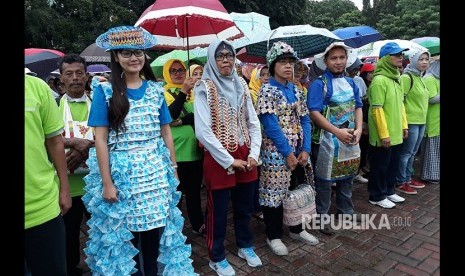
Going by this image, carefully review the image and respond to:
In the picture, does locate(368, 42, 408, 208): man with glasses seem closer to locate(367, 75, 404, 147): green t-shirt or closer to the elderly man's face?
locate(367, 75, 404, 147): green t-shirt

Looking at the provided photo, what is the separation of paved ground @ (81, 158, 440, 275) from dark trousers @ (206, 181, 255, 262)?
0.83 ft

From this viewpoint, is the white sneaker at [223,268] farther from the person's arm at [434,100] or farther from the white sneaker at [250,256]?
the person's arm at [434,100]

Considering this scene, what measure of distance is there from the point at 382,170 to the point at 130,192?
3470 mm

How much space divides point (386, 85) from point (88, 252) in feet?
12.4

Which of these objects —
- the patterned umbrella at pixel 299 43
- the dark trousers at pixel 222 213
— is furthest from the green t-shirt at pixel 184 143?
the patterned umbrella at pixel 299 43

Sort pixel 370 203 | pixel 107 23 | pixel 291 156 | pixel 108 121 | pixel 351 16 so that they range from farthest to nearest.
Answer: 1. pixel 351 16
2. pixel 107 23
3. pixel 370 203
4. pixel 291 156
5. pixel 108 121

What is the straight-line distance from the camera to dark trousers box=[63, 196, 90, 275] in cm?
286

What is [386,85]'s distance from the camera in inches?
171

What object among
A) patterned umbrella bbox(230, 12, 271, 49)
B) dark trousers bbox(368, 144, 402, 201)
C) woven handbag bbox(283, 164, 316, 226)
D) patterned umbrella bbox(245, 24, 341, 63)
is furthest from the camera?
patterned umbrella bbox(230, 12, 271, 49)

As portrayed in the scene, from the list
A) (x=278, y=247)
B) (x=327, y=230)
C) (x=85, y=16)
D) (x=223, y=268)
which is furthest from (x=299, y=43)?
(x=85, y=16)

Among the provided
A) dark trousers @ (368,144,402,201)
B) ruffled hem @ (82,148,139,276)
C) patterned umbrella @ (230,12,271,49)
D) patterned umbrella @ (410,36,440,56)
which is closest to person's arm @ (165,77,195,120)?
ruffled hem @ (82,148,139,276)
